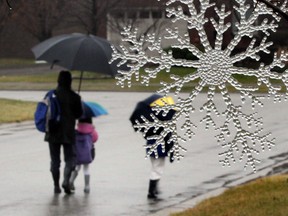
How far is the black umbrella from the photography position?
1073 cm

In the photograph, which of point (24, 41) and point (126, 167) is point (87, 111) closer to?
point (126, 167)

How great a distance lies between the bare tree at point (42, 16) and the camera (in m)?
54.2

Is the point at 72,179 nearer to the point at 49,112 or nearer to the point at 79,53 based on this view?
the point at 49,112

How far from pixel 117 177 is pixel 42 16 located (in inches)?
1752

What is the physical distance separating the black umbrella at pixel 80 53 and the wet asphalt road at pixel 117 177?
1.86 m

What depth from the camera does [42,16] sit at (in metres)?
58.3

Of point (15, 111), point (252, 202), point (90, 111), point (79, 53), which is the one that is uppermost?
point (79, 53)

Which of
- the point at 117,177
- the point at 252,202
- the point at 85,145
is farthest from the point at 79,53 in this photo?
the point at 117,177

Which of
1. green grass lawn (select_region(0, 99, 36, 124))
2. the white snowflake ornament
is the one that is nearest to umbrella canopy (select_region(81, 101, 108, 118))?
the white snowflake ornament

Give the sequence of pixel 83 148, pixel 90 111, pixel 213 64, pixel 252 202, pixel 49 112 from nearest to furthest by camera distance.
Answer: pixel 213 64 → pixel 252 202 → pixel 49 112 → pixel 90 111 → pixel 83 148

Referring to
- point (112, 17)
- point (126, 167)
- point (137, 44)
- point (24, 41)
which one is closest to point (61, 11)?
point (112, 17)

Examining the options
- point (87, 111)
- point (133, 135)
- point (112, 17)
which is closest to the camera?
point (87, 111)

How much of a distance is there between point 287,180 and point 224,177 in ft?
12.1

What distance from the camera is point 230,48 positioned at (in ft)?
11.2
